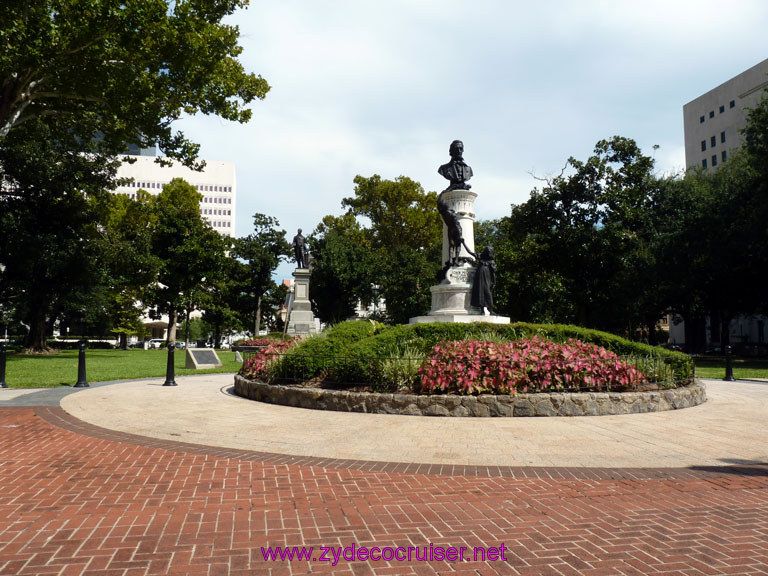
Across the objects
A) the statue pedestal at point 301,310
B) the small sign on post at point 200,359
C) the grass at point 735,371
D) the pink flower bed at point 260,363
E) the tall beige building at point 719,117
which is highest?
the tall beige building at point 719,117

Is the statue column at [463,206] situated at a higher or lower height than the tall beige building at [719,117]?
lower

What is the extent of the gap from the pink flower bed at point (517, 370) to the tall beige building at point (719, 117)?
55.8m

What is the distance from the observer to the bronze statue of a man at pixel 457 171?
17.9 metres

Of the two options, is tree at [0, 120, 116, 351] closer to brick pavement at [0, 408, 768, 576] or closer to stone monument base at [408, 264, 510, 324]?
stone monument base at [408, 264, 510, 324]

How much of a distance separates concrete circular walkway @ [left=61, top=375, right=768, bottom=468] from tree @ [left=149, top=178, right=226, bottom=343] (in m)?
28.5

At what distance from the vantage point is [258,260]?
51.5 m

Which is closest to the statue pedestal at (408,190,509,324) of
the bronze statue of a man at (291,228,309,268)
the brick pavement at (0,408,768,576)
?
the brick pavement at (0,408,768,576)

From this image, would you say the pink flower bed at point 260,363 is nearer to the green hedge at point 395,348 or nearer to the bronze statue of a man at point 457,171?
the green hedge at point 395,348

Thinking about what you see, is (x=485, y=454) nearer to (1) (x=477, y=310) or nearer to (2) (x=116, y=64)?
(1) (x=477, y=310)

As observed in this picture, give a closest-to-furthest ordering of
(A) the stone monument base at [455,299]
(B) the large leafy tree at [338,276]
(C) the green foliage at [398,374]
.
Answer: (C) the green foliage at [398,374]
(A) the stone monument base at [455,299]
(B) the large leafy tree at [338,276]

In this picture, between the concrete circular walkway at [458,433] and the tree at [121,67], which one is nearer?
the concrete circular walkway at [458,433]

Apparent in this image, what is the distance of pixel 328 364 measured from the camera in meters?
10.5

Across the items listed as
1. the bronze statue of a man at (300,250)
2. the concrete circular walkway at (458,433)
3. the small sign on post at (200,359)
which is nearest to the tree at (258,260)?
the bronze statue of a man at (300,250)

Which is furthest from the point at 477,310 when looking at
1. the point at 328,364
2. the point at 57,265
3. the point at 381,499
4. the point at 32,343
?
Result: the point at 32,343
